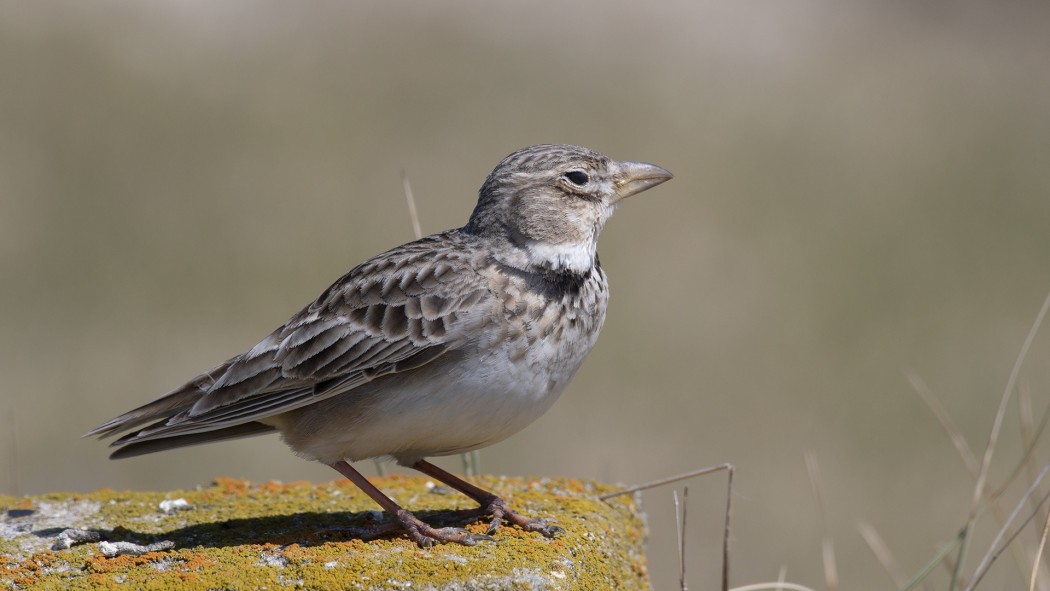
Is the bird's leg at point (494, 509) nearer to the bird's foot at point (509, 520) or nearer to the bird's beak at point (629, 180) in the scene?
the bird's foot at point (509, 520)

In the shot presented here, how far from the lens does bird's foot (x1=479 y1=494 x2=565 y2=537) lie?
5.16 m

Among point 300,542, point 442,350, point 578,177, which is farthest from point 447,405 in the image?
point 578,177

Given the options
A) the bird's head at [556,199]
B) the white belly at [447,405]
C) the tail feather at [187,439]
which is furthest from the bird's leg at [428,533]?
the bird's head at [556,199]

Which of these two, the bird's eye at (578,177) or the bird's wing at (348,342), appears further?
the bird's eye at (578,177)

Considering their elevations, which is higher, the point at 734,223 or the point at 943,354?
the point at 734,223

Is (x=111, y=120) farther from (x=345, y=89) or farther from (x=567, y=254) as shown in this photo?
(x=567, y=254)

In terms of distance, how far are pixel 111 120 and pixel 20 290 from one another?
3007 millimetres

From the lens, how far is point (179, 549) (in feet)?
16.9

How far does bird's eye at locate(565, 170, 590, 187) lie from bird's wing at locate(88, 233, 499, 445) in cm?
65

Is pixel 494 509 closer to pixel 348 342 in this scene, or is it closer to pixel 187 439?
pixel 348 342

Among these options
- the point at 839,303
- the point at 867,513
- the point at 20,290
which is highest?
the point at 20,290

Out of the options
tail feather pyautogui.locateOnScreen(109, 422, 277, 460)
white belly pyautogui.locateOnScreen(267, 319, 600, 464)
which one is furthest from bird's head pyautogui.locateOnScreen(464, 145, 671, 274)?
tail feather pyautogui.locateOnScreen(109, 422, 277, 460)

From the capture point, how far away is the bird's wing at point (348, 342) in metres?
5.20

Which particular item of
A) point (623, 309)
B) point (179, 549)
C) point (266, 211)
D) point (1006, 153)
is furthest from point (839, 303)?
point (179, 549)
